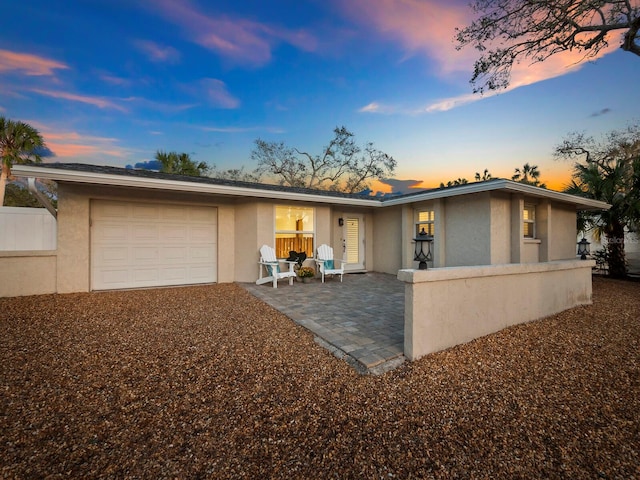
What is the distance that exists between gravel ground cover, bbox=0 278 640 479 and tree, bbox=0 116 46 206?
11.0 meters

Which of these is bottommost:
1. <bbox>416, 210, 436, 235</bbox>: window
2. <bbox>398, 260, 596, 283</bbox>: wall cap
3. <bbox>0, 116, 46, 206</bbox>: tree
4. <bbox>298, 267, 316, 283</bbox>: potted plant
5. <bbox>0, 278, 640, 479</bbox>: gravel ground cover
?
<bbox>0, 278, 640, 479</bbox>: gravel ground cover

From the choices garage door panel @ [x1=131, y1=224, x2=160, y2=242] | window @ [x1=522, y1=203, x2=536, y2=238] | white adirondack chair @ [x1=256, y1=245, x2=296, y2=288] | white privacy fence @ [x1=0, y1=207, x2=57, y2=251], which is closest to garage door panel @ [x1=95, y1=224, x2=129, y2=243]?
garage door panel @ [x1=131, y1=224, x2=160, y2=242]

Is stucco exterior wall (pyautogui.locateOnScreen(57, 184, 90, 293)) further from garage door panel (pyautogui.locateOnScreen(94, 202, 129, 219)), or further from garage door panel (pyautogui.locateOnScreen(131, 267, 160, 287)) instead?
garage door panel (pyautogui.locateOnScreen(131, 267, 160, 287))

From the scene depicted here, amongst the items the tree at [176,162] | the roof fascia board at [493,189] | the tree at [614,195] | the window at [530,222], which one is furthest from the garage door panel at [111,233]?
the tree at [614,195]

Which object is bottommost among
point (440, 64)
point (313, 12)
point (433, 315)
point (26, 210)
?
Result: point (433, 315)

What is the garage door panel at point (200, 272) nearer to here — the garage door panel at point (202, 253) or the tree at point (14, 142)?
the garage door panel at point (202, 253)

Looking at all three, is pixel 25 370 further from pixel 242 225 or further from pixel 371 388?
pixel 242 225

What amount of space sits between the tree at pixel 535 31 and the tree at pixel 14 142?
→ 15567mm

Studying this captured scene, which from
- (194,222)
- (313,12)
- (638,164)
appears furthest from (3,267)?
(638,164)

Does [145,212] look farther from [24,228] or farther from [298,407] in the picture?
[298,407]

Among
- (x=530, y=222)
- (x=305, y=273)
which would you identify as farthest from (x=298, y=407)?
(x=530, y=222)

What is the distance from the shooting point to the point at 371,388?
2389 mm

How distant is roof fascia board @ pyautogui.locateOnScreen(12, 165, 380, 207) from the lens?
4.91m

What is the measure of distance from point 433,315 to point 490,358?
31.2 inches
